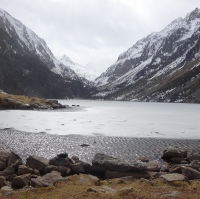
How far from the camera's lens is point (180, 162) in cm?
4431

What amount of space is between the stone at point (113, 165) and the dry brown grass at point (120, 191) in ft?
12.4

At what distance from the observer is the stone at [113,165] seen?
3447 centimetres

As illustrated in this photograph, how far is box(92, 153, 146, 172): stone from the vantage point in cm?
3447

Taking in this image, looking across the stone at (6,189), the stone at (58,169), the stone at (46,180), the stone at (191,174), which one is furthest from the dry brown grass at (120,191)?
the stone at (58,169)

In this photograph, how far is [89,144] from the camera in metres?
57.2

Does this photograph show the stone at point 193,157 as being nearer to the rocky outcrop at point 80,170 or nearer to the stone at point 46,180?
the rocky outcrop at point 80,170

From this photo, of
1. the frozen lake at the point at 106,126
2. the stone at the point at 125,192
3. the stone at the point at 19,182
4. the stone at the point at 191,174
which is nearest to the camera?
the stone at the point at 125,192

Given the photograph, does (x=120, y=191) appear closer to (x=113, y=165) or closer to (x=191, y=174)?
(x=113, y=165)

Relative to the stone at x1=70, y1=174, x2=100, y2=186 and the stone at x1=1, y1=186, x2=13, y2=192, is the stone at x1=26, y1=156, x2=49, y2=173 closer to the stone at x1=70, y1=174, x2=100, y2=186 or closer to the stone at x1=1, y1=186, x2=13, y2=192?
the stone at x1=70, y1=174, x2=100, y2=186

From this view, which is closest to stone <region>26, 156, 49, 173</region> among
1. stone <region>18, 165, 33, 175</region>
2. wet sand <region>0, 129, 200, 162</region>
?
stone <region>18, 165, 33, 175</region>

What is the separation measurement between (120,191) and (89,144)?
1276 inches

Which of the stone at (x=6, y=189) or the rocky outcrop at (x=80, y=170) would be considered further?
the rocky outcrop at (x=80, y=170)

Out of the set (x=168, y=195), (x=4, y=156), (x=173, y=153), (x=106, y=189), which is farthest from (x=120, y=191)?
(x=173, y=153)

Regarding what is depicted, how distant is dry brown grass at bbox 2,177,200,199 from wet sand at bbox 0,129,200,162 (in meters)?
14.3
